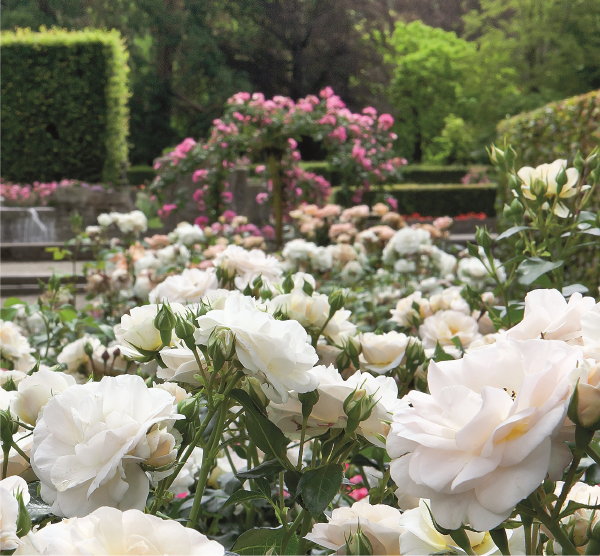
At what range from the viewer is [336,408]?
2.34 ft

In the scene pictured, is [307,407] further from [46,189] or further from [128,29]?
[128,29]

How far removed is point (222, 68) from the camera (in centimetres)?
1955

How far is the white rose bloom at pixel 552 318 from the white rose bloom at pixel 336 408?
138mm

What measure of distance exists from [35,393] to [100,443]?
0.18 metres

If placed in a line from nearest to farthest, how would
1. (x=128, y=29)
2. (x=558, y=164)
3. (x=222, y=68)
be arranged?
(x=558, y=164)
(x=128, y=29)
(x=222, y=68)

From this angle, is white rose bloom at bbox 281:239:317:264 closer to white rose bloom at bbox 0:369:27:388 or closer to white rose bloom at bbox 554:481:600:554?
white rose bloom at bbox 0:369:27:388

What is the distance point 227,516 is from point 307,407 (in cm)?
61

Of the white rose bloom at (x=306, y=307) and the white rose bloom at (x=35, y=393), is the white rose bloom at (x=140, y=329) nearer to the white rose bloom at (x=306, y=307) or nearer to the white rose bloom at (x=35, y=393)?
the white rose bloom at (x=35, y=393)

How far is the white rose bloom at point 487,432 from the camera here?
47 cm

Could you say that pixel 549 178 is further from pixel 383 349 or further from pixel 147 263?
pixel 147 263

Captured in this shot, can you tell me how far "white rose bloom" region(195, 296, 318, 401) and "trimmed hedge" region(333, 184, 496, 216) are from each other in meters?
12.0

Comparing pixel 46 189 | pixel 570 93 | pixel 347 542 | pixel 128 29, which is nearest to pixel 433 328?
pixel 347 542

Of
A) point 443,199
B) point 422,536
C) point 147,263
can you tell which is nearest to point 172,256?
point 147,263

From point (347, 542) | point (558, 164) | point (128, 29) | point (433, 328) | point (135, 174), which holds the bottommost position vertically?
point (135, 174)
